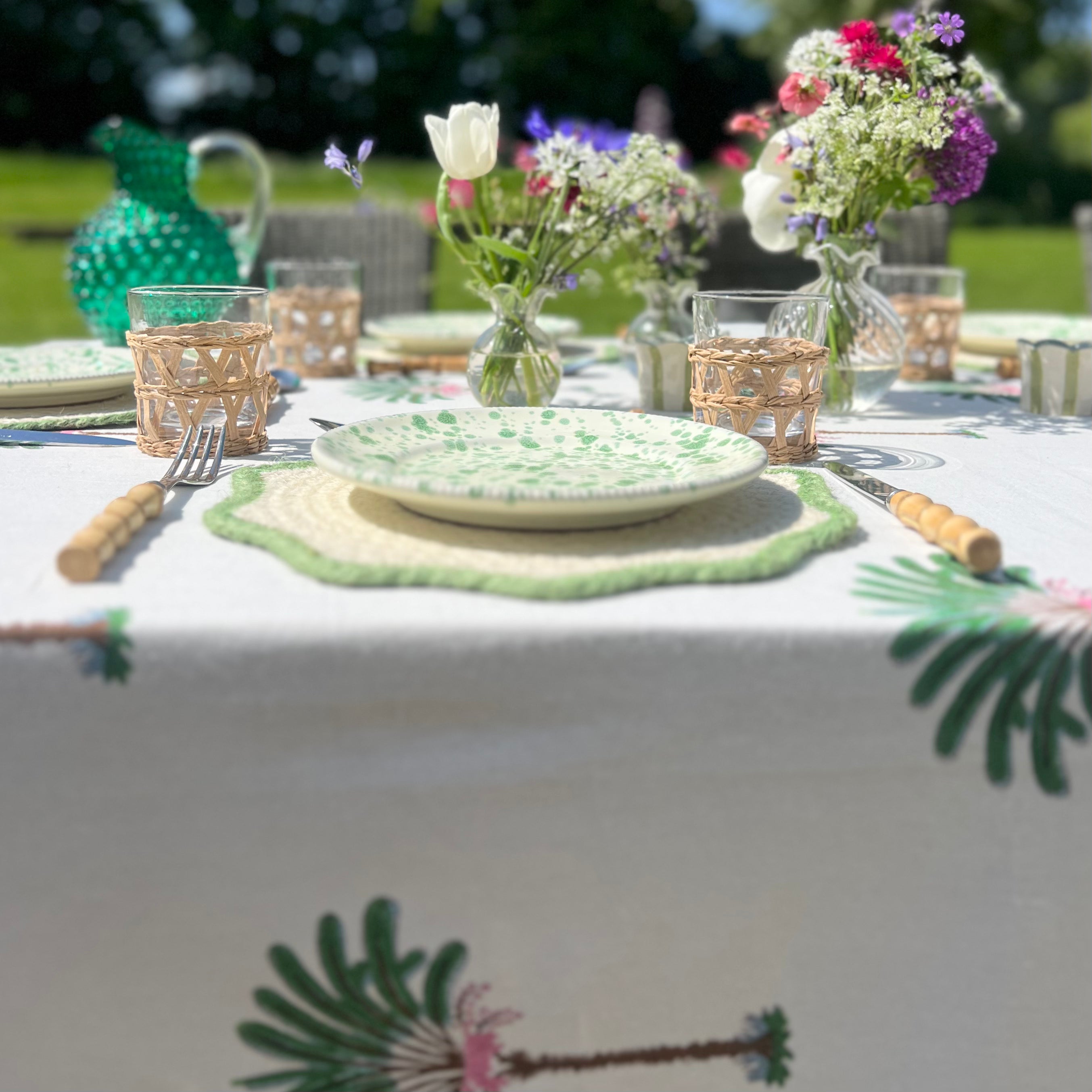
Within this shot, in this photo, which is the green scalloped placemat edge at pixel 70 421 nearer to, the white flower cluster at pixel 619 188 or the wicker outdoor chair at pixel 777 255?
the white flower cluster at pixel 619 188

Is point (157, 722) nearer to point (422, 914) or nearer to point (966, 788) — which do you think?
point (422, 914)

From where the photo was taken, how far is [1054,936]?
77 centimetres

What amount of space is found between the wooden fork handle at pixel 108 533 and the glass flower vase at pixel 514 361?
55cm

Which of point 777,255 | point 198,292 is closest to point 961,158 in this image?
point 198,292

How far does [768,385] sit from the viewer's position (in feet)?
3.80

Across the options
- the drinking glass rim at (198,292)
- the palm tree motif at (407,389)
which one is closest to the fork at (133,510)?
the drinking glass rim at (198,292)

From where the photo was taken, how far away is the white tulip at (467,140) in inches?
50.6

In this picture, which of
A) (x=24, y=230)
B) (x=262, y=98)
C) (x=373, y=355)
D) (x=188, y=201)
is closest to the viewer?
(x=188, y=201)

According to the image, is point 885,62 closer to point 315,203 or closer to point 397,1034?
point 397,1034

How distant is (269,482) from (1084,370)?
1.03 meters

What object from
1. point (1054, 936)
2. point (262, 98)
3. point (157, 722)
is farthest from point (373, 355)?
point (262, 98)

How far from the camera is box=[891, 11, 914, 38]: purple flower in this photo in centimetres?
141

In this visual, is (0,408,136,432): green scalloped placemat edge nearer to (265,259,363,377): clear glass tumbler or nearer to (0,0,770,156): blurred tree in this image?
(265,259,363,377): clear glass tumbler

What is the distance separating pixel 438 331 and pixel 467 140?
768 millimetres
